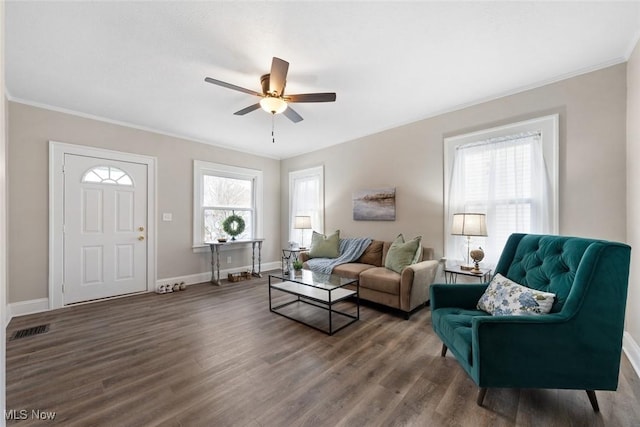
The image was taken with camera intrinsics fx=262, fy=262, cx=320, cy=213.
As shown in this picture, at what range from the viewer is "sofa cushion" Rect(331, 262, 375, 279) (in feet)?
11.4

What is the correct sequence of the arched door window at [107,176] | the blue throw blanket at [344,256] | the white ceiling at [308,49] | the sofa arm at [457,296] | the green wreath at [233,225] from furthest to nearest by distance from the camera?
1. the green wreath at [233,225]
2. the blue throw blanket at [344,256]
3. the arched door window at [107,176]
4. the sofa arm at [457,296]
5. the white ceiling at [308,49]

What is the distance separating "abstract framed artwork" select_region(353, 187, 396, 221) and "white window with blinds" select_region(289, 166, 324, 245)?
2.86 feet

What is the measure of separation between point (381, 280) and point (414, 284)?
0.38 metres

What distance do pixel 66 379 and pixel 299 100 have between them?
2901 mm

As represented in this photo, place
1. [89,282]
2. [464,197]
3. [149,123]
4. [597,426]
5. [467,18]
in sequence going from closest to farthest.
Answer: [597,426], [467,18], [464,197], [89,282], [149,123]

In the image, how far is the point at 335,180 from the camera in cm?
486

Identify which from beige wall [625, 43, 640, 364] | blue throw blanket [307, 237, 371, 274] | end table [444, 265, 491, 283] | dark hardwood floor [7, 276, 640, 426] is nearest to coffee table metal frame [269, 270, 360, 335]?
dark hardwood floor [7, 276, 640, 426]

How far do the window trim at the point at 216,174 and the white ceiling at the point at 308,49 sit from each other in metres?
1.46

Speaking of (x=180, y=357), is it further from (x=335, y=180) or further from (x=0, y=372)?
(x=335, y=180)

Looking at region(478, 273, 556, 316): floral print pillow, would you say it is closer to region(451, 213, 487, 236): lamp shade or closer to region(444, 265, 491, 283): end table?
region(444, 265, 491, 283): end table

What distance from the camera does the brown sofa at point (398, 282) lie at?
2.95 m

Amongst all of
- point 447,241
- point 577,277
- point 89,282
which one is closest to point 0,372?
point 577,277

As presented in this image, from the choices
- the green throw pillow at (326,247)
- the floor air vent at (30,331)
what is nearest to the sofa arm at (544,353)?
the green throw pillow at (326,247)

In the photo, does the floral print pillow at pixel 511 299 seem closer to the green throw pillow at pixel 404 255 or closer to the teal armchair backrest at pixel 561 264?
the teal armchair backrest at pixel 561 264
